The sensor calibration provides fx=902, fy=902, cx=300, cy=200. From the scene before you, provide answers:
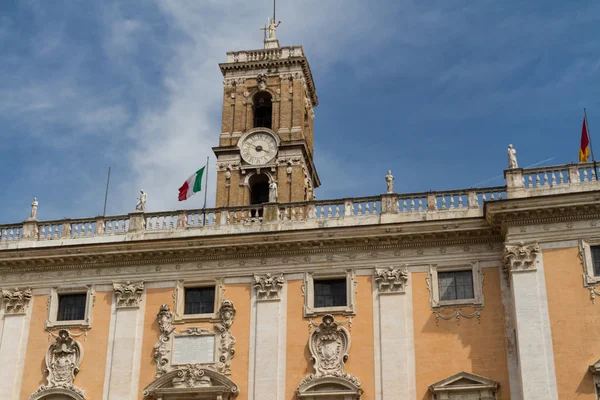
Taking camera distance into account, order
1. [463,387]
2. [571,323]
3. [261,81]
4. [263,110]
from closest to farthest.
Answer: [571,323]
[463,387]
[261,81]
[263,110]

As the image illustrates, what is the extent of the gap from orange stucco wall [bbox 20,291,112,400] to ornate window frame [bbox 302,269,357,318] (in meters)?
6.70

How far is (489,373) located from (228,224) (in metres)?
9.85

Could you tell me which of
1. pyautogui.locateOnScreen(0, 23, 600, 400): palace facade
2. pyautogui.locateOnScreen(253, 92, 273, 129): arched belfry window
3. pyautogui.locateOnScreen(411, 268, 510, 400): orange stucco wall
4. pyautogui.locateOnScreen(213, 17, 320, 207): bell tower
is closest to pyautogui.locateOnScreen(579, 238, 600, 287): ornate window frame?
pyautogui.locateOnScreen(0, 23, 600, 400): palace facade

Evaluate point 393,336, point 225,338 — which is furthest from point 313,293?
point 225,338

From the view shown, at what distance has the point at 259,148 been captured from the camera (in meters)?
42.1

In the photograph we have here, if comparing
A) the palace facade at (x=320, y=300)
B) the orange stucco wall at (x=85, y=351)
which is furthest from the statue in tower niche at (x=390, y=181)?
the orange stucco wall at (x=85, y=351)

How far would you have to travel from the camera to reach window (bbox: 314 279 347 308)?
94.6ft

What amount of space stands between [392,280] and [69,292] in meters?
11.0

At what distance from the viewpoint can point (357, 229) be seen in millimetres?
28906

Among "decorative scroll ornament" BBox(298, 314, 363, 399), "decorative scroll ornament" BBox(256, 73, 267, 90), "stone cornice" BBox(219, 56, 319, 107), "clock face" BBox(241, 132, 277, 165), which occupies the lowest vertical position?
"decorative scroll ornament" BBox(298, 314, 363, 399)

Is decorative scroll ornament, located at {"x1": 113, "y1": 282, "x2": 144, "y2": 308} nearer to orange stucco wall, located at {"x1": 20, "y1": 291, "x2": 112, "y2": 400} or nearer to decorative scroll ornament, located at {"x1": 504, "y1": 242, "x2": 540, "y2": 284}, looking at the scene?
orange stucco wall, located at {"x1": 20, "y1": 291, "x2": 112, "y2": 400}

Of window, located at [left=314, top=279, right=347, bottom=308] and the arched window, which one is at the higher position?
the arched window

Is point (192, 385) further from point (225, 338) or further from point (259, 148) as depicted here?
point (259, 148)

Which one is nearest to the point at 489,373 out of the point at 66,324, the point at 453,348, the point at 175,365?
the point at 453,348
